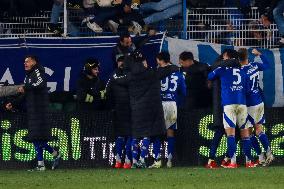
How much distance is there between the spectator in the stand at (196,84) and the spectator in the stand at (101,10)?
218 cm

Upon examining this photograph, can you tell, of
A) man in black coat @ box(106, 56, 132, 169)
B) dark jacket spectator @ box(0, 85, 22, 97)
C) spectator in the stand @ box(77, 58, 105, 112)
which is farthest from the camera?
spectator in the stand @ box(77, 58, 105, 112)

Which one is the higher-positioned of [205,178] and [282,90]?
[282,90]

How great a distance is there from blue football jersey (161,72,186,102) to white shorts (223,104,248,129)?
4.15ft

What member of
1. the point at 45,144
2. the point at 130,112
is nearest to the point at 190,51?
the point at 130,112

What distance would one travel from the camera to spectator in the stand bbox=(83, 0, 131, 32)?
23.9 metres

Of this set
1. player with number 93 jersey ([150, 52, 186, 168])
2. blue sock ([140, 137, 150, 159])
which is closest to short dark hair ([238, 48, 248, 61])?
player with number 93 jersey ([150, 52, 186, 168])

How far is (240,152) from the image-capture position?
22266 millimetres

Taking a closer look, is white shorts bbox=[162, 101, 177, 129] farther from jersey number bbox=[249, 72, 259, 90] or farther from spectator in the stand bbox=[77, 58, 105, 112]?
jersey number bbox=[249, 72, 259, 90]

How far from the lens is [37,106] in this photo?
21406 mm

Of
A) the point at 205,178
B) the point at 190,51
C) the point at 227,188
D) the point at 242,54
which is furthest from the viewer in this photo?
the point at 190,51

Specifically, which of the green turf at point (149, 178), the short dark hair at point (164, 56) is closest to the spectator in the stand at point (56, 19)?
the short dark hair at point (164, 56)

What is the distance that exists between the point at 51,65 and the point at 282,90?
4.57 metres

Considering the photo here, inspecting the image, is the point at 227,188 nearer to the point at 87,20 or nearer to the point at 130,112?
the point at 130,112

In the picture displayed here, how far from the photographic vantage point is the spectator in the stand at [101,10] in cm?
2392
